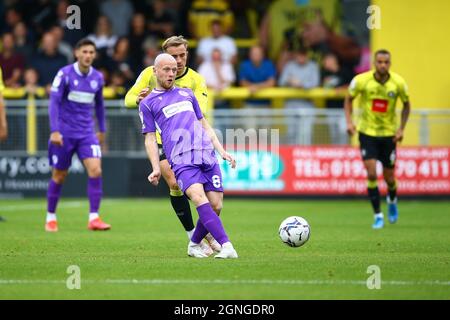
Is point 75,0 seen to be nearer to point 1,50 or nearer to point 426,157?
point 1,50

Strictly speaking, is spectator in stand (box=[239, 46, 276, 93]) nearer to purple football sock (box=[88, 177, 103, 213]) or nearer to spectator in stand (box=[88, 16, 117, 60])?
spectator in stand (box=[88, 16, 117, 60])

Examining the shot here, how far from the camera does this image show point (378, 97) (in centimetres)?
1609

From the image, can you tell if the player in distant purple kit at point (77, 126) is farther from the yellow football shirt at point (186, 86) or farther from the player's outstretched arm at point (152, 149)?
the player's outstretched arm at point (152, 149)

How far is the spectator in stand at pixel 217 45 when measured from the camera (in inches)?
928

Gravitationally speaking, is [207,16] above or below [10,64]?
above

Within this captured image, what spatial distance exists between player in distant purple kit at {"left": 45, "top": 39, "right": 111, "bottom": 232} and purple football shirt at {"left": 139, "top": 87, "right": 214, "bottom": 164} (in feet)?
13.9

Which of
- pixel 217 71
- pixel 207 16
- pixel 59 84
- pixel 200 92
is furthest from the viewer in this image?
pixel 207 16

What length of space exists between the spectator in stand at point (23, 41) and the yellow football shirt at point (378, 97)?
9.82m

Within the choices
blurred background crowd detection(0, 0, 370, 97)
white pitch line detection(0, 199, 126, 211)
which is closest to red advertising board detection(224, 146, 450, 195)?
blurred background crowd detection(0, 0, 370, 97)

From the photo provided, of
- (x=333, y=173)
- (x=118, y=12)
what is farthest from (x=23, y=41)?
(x=333, y=173)

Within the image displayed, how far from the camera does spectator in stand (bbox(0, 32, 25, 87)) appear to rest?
23016 millimetres

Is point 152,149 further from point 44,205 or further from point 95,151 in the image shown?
point 44,205

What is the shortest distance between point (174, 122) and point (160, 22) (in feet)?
45.6

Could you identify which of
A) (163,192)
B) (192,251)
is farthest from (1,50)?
(192,251)
